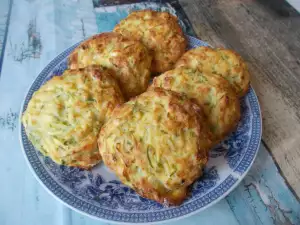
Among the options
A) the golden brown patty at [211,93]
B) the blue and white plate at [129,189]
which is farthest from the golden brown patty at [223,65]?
the blue and white plate at [129,189]

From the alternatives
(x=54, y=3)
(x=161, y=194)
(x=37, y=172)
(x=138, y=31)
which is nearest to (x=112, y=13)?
(x=54, y=3)

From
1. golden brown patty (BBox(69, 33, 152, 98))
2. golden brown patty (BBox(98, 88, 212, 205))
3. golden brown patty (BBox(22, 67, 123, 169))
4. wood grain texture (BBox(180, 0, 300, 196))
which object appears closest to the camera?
golden brown patty (BBox(98, 88, 212, 205))

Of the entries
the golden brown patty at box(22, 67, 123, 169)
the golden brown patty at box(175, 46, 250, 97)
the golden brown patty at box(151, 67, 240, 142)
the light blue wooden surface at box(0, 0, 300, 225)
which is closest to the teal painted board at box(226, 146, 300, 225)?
the light blue wooden surface at box(0, 0, 300, 225)

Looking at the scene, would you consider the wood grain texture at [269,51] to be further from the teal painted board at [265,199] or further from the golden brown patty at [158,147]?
the golden brown patty at [158,147]

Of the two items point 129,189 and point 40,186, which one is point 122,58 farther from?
point 40,186

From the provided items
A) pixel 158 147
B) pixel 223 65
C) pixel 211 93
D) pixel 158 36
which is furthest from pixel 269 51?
pixel 158 147

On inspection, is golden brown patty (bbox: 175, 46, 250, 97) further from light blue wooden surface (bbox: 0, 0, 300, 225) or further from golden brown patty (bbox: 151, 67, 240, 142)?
light blue wooden surface (bbox: 0, 0, 300, 225)
